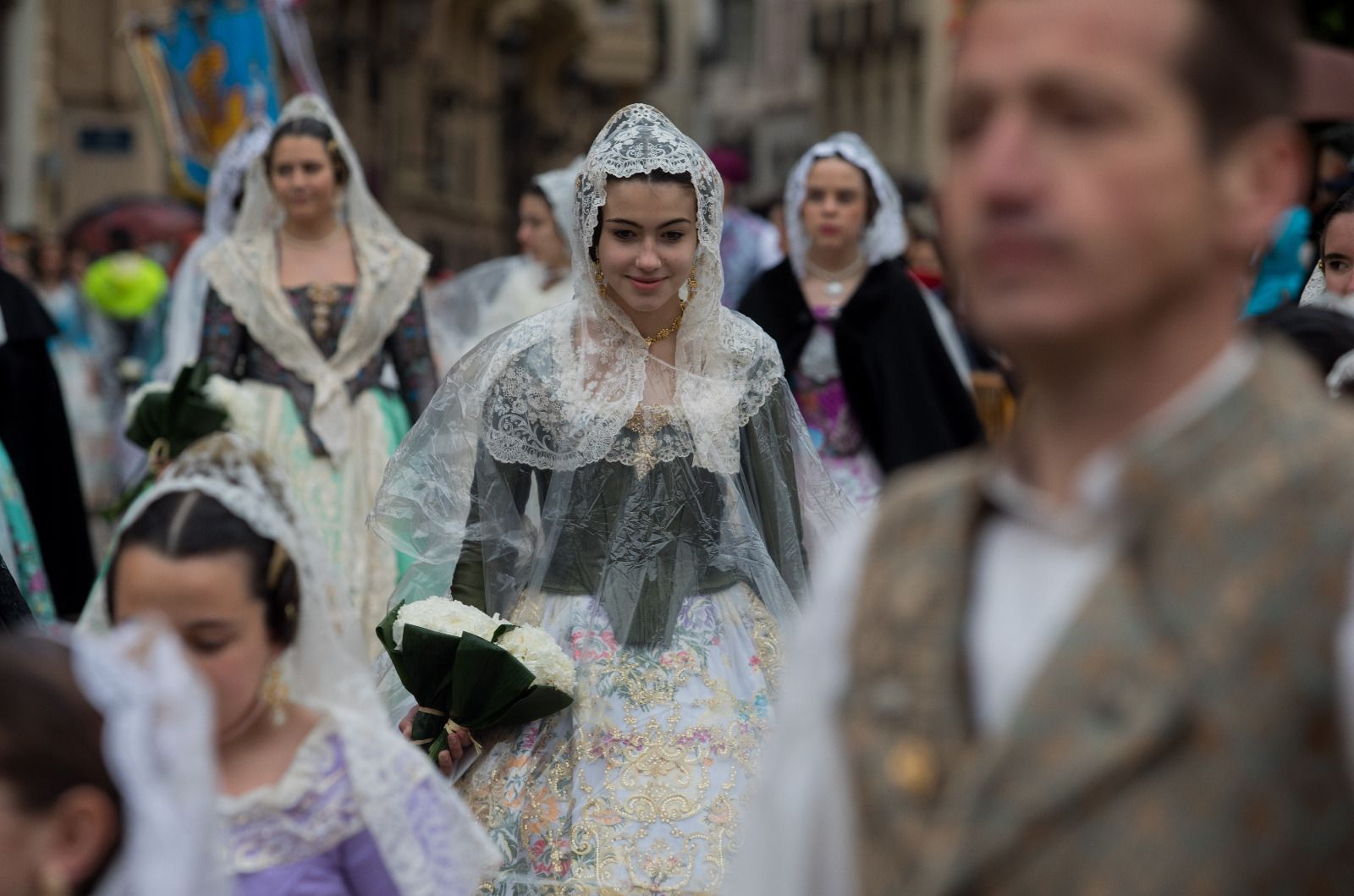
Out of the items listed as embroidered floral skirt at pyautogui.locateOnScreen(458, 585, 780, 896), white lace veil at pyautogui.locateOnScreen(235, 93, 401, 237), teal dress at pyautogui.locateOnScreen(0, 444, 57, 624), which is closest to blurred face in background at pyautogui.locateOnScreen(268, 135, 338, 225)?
white lace veil at pyautogui.locateOnScreen(235, 93, 401, 237)

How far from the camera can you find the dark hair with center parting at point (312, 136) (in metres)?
8.44

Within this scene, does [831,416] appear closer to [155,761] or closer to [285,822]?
[285,822]

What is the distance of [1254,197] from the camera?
6.16 ft

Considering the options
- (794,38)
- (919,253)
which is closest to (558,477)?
(919,253)

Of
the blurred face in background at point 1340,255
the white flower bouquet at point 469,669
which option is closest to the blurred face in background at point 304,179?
the white flower bouquet at point 469,669

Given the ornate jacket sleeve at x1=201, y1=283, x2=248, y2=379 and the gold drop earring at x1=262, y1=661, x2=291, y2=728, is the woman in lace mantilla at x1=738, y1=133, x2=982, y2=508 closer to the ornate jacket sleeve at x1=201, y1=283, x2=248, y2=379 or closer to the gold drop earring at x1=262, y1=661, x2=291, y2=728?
the ornate jacket sleeve at x1=201, y1=283, x2=248, y2=379

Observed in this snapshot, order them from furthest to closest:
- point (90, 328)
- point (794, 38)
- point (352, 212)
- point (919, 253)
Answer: point (794, 38) → point (90, 328) → point (919, 253) → point (352, 212)

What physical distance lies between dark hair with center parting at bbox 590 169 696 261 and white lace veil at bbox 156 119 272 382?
3780 mm

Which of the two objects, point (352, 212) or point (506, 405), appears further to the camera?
point (352, 212)

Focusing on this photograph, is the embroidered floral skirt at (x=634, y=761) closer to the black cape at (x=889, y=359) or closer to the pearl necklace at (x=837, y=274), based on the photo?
the black cape at (x=889, y=359)

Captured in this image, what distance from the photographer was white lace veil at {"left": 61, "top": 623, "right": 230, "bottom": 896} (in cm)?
232

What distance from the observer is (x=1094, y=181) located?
179 centimetres

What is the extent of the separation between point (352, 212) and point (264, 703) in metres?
5.63

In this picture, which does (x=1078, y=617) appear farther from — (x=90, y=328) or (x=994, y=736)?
(x=90, y=328)
